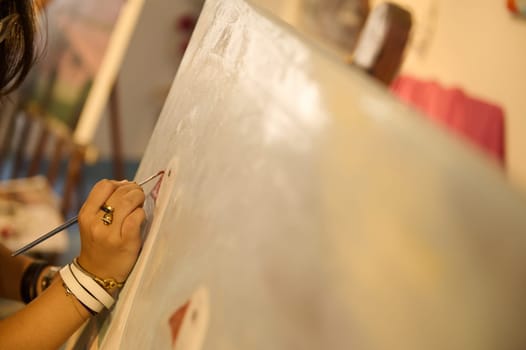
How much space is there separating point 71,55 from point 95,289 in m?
2.15

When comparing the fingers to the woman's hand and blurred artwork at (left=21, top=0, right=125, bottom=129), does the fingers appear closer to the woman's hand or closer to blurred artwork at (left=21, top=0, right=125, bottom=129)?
the woman's hand

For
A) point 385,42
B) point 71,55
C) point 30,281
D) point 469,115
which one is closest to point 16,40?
point 30,281

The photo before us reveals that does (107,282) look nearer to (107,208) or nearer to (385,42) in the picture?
(107,208)

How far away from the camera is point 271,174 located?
0.30 metres

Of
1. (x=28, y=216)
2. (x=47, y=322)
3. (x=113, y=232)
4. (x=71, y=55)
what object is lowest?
(x=28, y=216)

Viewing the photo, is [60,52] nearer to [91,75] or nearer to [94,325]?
[91,75]

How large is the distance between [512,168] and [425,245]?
2.91 feet

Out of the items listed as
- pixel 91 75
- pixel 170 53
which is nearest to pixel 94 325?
pixel 91 75

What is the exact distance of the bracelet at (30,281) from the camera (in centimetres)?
76

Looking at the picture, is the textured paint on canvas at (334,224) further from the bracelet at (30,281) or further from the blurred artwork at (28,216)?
the blurred artwork at (28,216)

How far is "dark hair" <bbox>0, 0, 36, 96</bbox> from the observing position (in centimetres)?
69

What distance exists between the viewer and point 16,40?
0.73 m

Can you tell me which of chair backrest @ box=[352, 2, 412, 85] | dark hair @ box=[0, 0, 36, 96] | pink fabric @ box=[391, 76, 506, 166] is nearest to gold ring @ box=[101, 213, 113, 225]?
dark hair @ box=[0, 0, 36, 96]

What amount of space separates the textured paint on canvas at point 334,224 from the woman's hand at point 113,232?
12 cm
